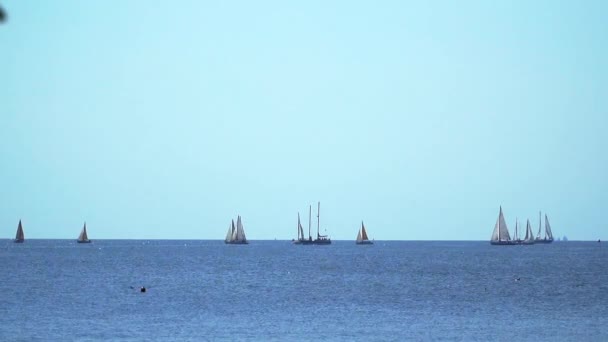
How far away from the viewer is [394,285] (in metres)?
93.6

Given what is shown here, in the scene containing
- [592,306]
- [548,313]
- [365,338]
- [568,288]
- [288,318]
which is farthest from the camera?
[568,288]

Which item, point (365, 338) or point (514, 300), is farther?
point (514, 300)

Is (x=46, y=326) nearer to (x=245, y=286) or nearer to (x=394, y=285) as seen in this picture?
(x=245, y=286)

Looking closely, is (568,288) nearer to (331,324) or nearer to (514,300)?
(514,300)

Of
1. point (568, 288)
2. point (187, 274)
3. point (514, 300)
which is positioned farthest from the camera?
point (187, 274)

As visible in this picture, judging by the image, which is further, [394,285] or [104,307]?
[394,285]

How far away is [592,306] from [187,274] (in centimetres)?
6070

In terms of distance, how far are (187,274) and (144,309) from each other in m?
51.4

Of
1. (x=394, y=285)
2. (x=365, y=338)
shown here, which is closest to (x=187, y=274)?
(x=394, y=285)

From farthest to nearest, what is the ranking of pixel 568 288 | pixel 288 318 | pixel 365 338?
pixel 568 288
pixel 288 318
pixel 365 338

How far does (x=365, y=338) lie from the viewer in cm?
4753

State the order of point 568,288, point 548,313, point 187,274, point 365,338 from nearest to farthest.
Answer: point 365,338 → point 548,313 → point 568,288 → point 187,274

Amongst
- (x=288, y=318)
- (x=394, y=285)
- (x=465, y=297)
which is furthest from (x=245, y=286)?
(x=288, y=318)

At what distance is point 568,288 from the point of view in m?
89.3
